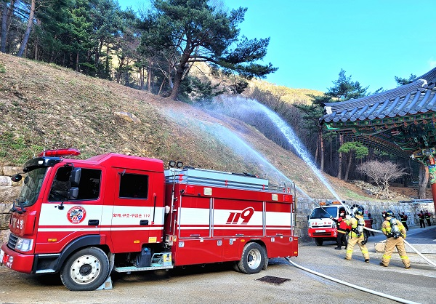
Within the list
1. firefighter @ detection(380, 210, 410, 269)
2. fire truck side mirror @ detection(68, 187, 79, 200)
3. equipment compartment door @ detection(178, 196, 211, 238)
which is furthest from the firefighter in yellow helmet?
fire truck side mirror @ detection(68, 187, 79, 200)

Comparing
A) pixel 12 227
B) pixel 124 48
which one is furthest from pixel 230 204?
pixel 124 48

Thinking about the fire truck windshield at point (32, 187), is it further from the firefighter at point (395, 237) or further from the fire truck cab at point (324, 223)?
the fire truck cab at point (324, 223)

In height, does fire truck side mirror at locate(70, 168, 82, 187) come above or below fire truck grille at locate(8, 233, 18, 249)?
above

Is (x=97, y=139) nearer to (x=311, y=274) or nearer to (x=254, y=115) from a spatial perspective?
(x=311, y=274)

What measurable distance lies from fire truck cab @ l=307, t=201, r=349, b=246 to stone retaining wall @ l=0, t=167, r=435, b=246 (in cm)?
166

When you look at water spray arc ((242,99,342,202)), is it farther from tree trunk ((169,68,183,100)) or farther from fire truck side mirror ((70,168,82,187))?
fire truck side mirror ((70,168,82,187))

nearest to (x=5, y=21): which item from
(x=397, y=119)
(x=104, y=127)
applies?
(x=104, y=127)

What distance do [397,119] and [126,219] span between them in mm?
7320

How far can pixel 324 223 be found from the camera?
14070 millimetres

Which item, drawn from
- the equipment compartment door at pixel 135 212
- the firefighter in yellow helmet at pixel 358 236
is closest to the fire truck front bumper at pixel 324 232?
the firefighter in yellow helmet at pixel 358 236

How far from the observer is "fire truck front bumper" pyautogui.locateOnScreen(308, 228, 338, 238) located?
45.1 ft

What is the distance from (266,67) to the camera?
79.6ft

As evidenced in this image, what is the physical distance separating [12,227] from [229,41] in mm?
22236

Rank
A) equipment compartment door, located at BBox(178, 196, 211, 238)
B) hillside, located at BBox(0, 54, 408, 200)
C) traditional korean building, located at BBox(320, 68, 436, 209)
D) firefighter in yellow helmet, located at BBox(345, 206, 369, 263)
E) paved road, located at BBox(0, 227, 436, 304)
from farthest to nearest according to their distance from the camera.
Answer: hillside, located at BBox(0, 54, 408, 200), firefighter in yellow helmet, located at BBox(345, 206, 369, 263), traditional korean building, located at BBox(320, 68, 436, 209), equipment compartment door, located at BBox(178, 196, 211, 238), paved road, located at BBox(0, 227, 436, 304)
